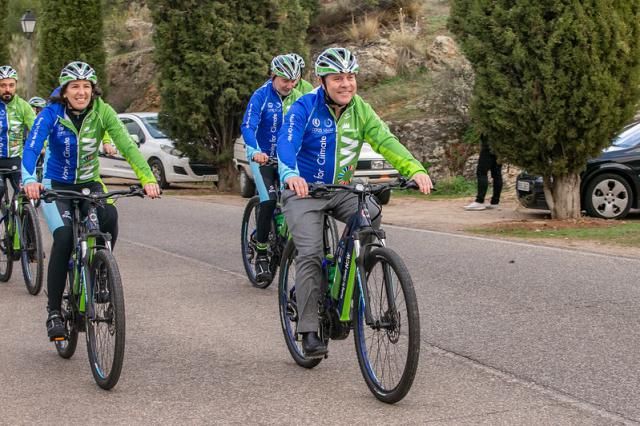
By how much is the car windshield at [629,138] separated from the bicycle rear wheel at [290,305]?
9.62 m

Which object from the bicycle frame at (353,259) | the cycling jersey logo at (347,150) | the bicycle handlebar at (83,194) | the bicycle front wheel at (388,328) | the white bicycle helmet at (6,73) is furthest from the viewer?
the white bicycle helmet at (6,73)

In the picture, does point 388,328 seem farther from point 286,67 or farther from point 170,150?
point 170,150

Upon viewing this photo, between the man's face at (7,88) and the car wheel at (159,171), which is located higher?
the man's face at (7,88)

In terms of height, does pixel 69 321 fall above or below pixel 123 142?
below

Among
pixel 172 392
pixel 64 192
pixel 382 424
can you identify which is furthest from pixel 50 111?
pixel 382 424

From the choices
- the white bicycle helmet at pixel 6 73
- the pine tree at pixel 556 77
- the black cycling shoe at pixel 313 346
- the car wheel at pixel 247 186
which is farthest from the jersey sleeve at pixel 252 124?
the car wheel at pixel 247 186

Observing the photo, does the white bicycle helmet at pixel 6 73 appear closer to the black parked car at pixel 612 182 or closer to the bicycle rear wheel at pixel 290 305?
the bicycle rear wheel at pixel 290 305

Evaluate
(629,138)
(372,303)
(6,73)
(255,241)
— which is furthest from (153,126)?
(372,303)

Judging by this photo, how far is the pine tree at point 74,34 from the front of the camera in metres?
30.5

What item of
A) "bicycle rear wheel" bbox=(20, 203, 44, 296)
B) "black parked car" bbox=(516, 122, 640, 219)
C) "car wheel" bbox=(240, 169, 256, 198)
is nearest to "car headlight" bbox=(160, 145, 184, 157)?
"car wheel" bbox=(240, 169, 256, 198)

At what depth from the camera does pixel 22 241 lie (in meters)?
10.7

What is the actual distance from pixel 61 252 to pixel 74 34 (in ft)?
79.5

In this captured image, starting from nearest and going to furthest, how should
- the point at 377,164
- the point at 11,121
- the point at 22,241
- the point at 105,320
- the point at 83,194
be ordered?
the point at 105,320 → the point at 83,194 → the point at 22,241 → the point at 11,121 → the point at 377,164

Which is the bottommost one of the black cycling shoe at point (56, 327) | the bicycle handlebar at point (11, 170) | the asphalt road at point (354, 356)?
the asphalt road at point (354, 356)
